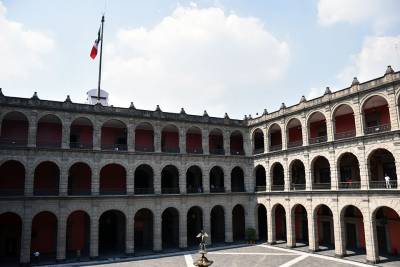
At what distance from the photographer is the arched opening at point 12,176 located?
29.1 metres

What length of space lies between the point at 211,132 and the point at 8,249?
23.0 m

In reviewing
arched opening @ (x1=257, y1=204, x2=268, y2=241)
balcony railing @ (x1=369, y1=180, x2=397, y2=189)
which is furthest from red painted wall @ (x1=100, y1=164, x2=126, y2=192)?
balcony railing @ (x1=369, y1=180, x2=397, y2=189)

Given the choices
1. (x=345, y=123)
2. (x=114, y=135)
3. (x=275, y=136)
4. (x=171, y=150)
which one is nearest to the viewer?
(x=345, y=123)

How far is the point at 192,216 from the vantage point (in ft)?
123

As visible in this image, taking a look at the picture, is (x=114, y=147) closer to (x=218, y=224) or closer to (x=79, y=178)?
(x=79, y=178)

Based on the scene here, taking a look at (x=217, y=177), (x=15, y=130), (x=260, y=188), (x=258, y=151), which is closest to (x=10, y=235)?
(x=15, y=130)

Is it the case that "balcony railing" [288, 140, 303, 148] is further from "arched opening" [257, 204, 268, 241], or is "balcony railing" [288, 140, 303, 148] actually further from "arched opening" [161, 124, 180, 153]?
"arched opening" [161, 124, 180, 153]

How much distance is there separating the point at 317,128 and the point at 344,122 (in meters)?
3.02

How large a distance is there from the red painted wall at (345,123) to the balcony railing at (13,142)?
95.3ft

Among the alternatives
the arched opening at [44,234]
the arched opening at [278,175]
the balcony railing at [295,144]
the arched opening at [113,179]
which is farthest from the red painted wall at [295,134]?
the arched opening at [44,234]

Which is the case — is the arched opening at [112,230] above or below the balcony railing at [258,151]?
below

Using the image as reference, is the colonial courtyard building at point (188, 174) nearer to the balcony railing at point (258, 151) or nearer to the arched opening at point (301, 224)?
the arched opening at point (301, 224)

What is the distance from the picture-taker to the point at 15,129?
30156 millimetres

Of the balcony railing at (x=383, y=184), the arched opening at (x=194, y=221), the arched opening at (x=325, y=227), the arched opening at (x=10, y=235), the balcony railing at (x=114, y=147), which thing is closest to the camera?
the balcony railing at (x=383, y=184)
